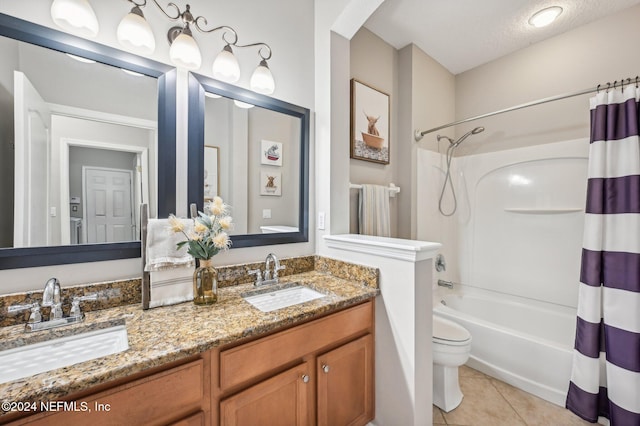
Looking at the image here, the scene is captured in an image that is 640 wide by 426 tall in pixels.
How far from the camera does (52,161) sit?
1036 millimetres

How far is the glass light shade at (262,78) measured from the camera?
1.51m

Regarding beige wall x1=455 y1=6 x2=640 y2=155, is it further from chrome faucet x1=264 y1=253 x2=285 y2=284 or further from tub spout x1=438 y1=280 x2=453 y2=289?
chrome faucet x1=264 y1=253 x2=285 y2=284

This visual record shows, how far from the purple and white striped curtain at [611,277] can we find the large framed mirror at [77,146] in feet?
8.15

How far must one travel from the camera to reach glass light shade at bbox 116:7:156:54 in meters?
1.09

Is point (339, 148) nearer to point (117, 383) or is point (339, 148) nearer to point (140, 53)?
point (140, 53)

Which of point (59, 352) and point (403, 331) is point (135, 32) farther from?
point (403, 331)

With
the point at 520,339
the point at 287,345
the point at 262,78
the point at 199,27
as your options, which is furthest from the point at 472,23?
the point at 287,345

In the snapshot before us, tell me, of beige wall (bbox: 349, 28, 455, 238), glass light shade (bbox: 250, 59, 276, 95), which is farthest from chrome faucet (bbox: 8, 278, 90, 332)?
beige wall (bbox: 349, 28, 455, 238)

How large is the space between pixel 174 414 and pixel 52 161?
3.45 ft

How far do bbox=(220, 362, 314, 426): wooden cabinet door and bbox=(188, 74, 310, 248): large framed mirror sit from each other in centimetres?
73

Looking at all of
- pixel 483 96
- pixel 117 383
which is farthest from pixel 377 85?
pixel 117 383

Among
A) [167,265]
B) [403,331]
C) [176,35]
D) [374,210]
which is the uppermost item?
[176,35]

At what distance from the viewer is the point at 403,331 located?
1.30 m

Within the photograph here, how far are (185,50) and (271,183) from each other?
0.78 meters
